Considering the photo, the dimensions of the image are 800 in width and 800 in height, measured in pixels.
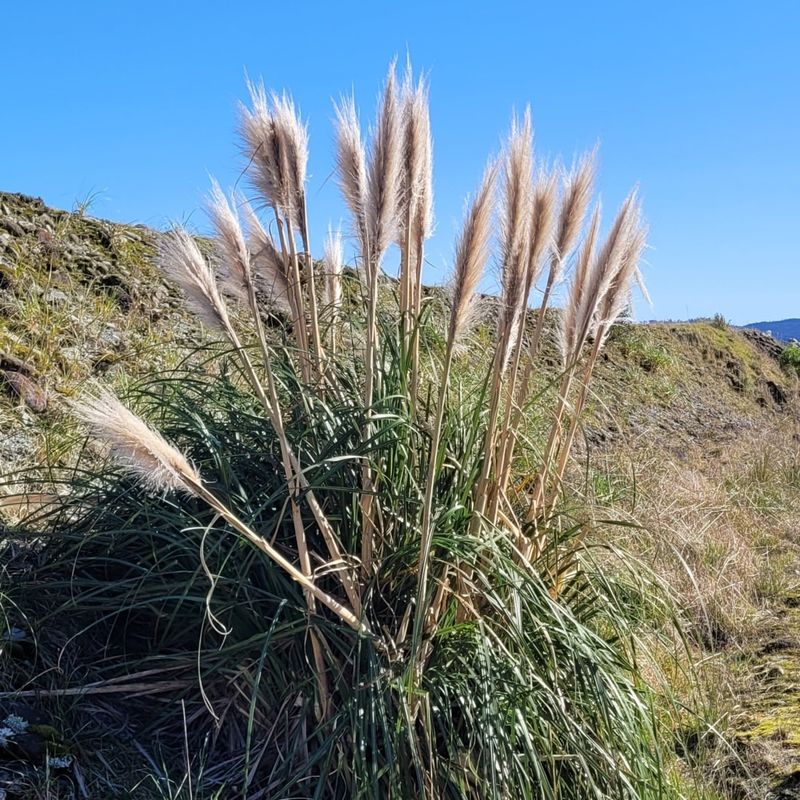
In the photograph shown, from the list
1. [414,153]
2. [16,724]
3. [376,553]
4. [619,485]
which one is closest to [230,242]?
[414,153]

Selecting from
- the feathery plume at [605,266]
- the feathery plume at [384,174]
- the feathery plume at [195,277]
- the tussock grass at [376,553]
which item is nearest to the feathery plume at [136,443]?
the tussock grass at [376,553]

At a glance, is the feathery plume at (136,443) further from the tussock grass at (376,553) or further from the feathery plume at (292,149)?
the feathery plume at (292,149)

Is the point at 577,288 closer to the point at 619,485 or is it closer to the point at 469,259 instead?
the point at 469,259

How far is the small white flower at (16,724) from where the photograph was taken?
2262mm

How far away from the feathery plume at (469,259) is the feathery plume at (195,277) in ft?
1.78

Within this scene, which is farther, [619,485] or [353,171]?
[619,485]

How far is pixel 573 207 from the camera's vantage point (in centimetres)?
237

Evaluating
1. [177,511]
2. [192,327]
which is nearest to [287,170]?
[177,511]

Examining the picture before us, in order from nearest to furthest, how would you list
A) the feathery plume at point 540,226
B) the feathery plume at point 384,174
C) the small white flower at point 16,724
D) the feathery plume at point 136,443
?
the feathery plume at point 136,443 < the feathery plume at point 384,174 < the feathery plume at point 540,226 < the small white flower at point 16,724

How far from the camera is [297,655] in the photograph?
2.32 m

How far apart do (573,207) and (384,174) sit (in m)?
0.65

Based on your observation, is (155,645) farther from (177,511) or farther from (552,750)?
(552,750)

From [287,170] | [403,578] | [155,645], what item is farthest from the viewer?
[155,645]

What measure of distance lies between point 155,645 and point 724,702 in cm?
200
